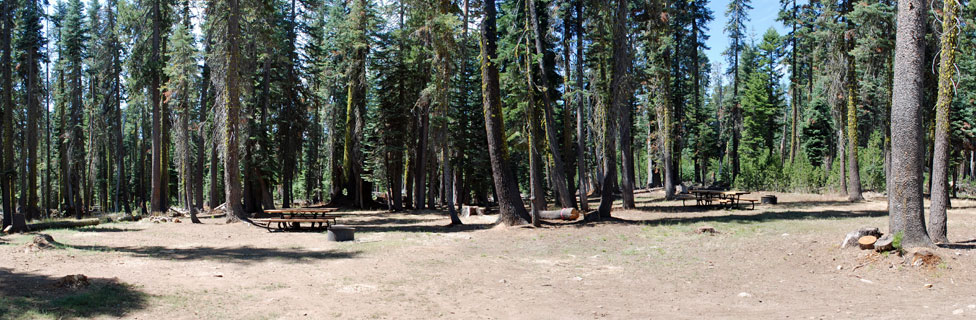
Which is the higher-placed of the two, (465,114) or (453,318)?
(465,114)

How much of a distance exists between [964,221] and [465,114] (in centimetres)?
1973

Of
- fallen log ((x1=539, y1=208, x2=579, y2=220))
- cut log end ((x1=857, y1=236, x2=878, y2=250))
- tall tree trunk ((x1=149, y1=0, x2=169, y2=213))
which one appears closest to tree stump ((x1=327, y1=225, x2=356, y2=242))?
fallen log ((x1=539, y1=208, x2=579, y2=220))

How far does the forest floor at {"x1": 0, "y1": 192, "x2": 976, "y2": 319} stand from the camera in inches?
282

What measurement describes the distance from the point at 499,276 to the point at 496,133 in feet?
22.7

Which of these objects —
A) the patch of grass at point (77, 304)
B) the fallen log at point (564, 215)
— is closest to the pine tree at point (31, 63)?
the patch of grass at point (77, 304)

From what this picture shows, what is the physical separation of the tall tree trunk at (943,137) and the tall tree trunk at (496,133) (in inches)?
372

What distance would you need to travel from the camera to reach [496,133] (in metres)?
16.2

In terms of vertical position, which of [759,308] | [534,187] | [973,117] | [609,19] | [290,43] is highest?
[290,43]

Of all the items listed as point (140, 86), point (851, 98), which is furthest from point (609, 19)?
point (140, 86)

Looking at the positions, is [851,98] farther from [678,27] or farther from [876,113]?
[876,113]

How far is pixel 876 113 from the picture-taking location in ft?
127

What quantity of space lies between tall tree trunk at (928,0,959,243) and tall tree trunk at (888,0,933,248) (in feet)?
2.71

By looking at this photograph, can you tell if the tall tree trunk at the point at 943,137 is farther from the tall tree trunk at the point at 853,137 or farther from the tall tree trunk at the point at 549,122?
the tall tree trunk at the point at 853,137

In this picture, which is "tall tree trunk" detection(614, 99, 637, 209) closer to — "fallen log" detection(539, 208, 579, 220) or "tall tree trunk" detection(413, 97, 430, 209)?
"fallen log" detection(539, 208, 579, 220)
